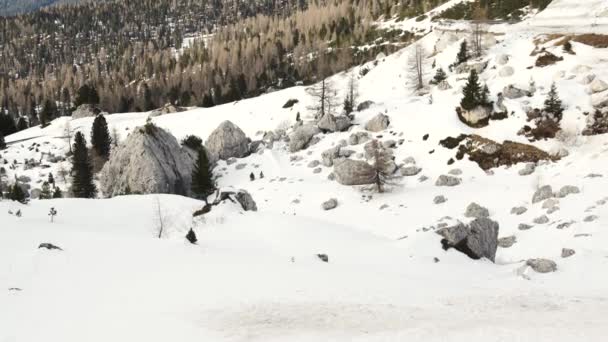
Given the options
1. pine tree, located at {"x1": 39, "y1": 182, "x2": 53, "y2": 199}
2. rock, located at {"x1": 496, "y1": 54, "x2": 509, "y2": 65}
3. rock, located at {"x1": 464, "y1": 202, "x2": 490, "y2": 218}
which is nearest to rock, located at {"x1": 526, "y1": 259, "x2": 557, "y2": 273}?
rock, located at {"x1": 464, "y1": 202, "x2": 490, "y2": 218}

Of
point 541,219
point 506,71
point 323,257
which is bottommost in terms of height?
point 541,219

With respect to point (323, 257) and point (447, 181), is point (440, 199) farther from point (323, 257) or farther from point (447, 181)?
point (323, 257)

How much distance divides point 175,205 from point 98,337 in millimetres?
23527

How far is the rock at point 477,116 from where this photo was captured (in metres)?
49.6

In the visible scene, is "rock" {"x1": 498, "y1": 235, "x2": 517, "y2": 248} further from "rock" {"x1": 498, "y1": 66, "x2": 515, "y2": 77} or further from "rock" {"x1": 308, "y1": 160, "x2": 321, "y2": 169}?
"rock" {"x1": 498, "y1": 66, "x2": 515, "y2": 77}

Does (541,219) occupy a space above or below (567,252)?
below

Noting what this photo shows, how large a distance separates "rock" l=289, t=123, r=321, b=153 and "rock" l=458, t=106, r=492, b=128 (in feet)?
69.9

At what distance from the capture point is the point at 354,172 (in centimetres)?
4888

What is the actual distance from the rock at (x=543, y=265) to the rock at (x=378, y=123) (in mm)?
36340

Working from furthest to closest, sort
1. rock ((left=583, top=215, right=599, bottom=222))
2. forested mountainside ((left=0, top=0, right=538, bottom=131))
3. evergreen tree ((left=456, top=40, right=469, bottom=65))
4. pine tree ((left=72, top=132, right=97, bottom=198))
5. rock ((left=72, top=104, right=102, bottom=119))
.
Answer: forested mountainside ((left=0, top=0, right=538, bottom=131)), rock ((left=72, top=104, right=102, bottom=119)), evergreen tree ((left=456, top=40, right=469, bottom=65)), pine tree ((left=72, top=132, right=97, bottom=198)), rock ((left=583, top=215, right=599, bottom=222))

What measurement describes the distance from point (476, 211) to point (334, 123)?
96.0ft

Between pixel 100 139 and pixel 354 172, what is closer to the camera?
pixel 354 172

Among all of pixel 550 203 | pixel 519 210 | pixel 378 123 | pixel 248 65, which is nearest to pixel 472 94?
pixel 378 123

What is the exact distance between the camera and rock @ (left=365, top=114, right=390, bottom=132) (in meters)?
58.5
